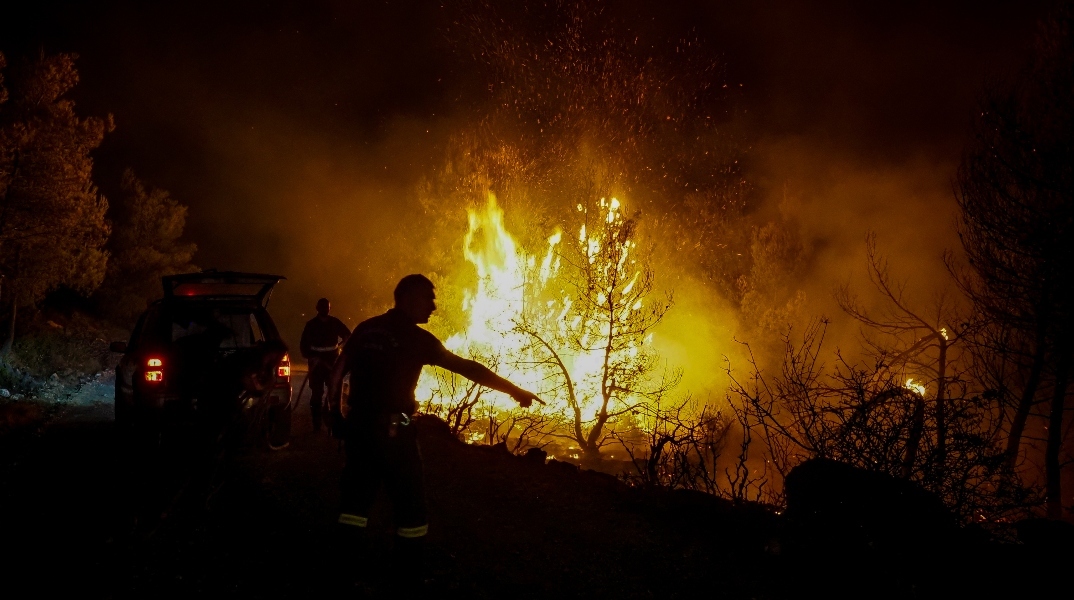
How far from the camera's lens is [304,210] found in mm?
37438

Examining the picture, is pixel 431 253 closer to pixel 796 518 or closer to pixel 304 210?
pixel 304 210

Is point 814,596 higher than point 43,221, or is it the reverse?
point 43,221

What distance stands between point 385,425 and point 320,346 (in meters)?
4.83

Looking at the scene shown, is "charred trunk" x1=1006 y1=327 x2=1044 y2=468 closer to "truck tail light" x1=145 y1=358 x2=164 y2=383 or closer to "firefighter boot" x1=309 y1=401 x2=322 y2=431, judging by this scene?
"firefighter boot" x1=309 y1=401 x2=322 y2=431

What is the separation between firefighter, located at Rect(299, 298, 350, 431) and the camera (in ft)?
26.4

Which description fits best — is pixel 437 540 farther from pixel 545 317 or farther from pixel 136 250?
pixel 136 250

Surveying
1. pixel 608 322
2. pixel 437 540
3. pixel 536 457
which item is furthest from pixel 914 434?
pixel 608 322

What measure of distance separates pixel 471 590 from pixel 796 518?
2.25 metres

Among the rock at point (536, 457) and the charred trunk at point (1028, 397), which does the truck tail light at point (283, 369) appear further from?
the charred trunk at point (1028, 397)

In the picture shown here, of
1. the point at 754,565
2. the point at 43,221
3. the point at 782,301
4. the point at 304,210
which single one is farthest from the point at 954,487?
the point at 304,210

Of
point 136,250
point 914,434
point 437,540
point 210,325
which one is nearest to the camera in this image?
point 437,540

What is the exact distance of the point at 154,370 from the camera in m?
6.63

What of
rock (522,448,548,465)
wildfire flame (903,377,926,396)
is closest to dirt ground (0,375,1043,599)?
rock (522,448,548,465)

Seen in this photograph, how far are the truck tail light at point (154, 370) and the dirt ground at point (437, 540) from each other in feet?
2.90
